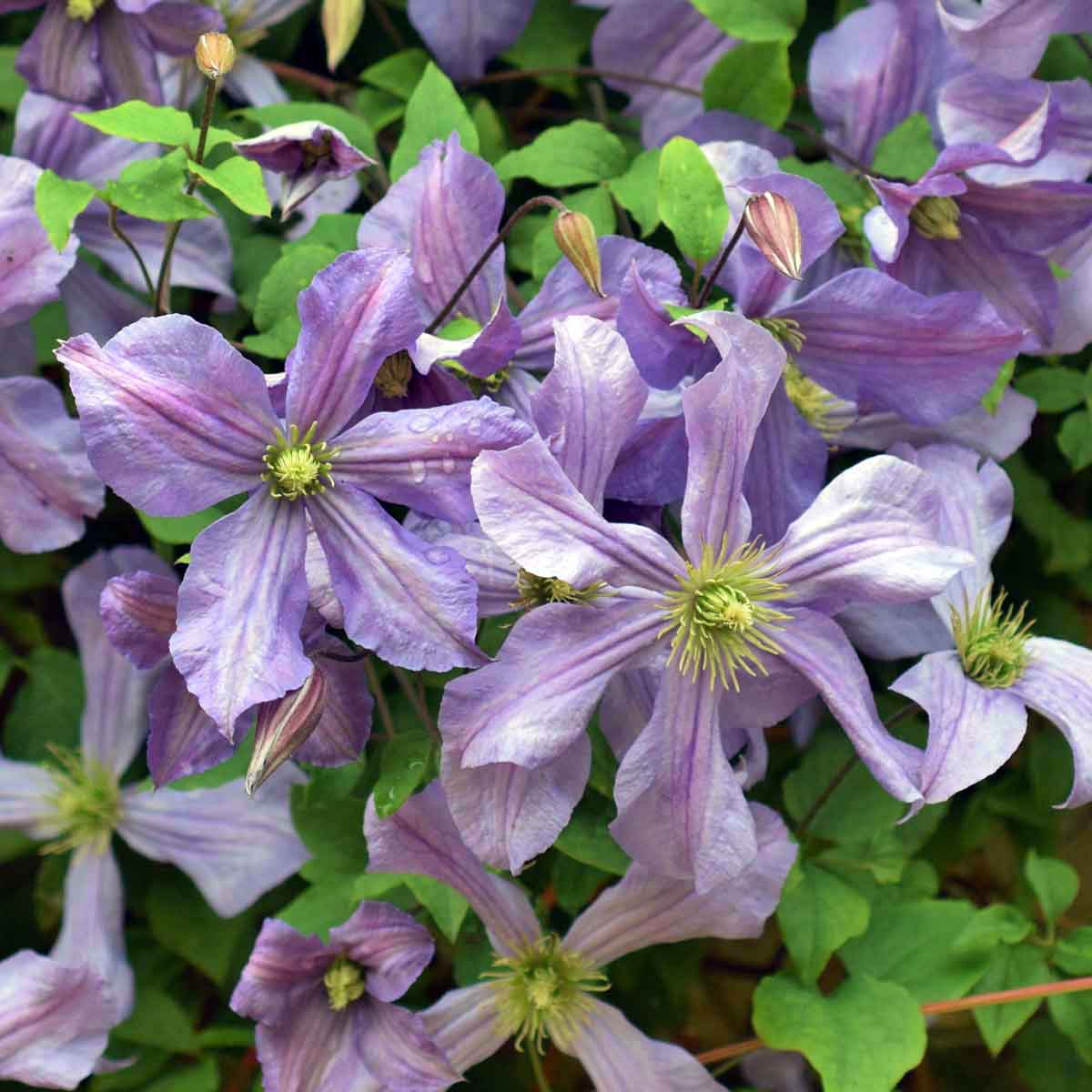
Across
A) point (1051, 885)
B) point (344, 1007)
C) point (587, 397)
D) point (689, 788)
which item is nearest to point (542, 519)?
point (587, 397)

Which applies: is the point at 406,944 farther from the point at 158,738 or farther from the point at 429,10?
the point at 429,10

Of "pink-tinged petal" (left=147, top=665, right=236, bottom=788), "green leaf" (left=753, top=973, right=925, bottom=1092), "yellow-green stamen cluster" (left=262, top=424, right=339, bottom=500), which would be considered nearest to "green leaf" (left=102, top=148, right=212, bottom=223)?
"yellow-green stamen cluster" (left=262, top=424, right=339, bottom=500)

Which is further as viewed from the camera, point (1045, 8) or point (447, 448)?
point (1045, 8)

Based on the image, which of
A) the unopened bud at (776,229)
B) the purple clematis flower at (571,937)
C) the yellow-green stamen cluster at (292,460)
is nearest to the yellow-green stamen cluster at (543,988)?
the purple clematis flower at (571,937)

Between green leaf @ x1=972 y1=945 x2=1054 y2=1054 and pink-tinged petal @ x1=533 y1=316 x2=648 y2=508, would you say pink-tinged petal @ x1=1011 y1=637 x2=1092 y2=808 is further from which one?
pink-tinged petal @ x1=533 y1=316 x2=648 y2=508

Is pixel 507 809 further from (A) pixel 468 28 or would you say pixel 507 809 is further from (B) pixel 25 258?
(A) pixel 468 28

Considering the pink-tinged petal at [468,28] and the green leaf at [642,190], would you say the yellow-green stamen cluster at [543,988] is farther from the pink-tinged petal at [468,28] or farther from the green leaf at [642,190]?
the pink-tinged petal at [468,28]

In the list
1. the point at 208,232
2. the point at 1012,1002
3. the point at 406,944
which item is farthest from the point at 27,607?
the point at 1012,1002
